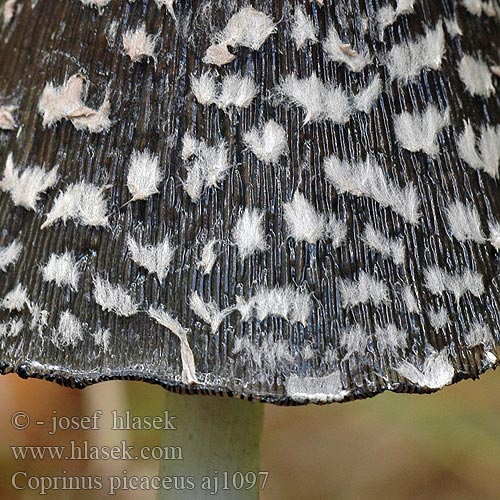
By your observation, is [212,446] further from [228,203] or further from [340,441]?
[340,441]

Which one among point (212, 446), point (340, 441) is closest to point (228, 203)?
point (212, 446)

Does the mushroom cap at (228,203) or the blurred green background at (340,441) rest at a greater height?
the mushroom cap at (228,203)

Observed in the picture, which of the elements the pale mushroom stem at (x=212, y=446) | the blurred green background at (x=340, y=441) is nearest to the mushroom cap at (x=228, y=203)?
the pale mushroom stem at (x=212, y=446)

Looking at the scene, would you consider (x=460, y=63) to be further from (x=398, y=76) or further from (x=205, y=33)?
(x=205, y=33)

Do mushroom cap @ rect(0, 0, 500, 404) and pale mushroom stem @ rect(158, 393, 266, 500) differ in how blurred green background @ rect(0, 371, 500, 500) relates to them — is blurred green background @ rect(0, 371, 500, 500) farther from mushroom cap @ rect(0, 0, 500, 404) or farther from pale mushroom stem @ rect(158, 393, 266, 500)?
mushroom cap @ rect(0, 0, 500, 404)

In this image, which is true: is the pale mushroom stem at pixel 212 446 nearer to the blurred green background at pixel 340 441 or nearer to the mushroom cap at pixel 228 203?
the mushroom cap at pixel 228 203

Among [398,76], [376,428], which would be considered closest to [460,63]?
[398,76]
